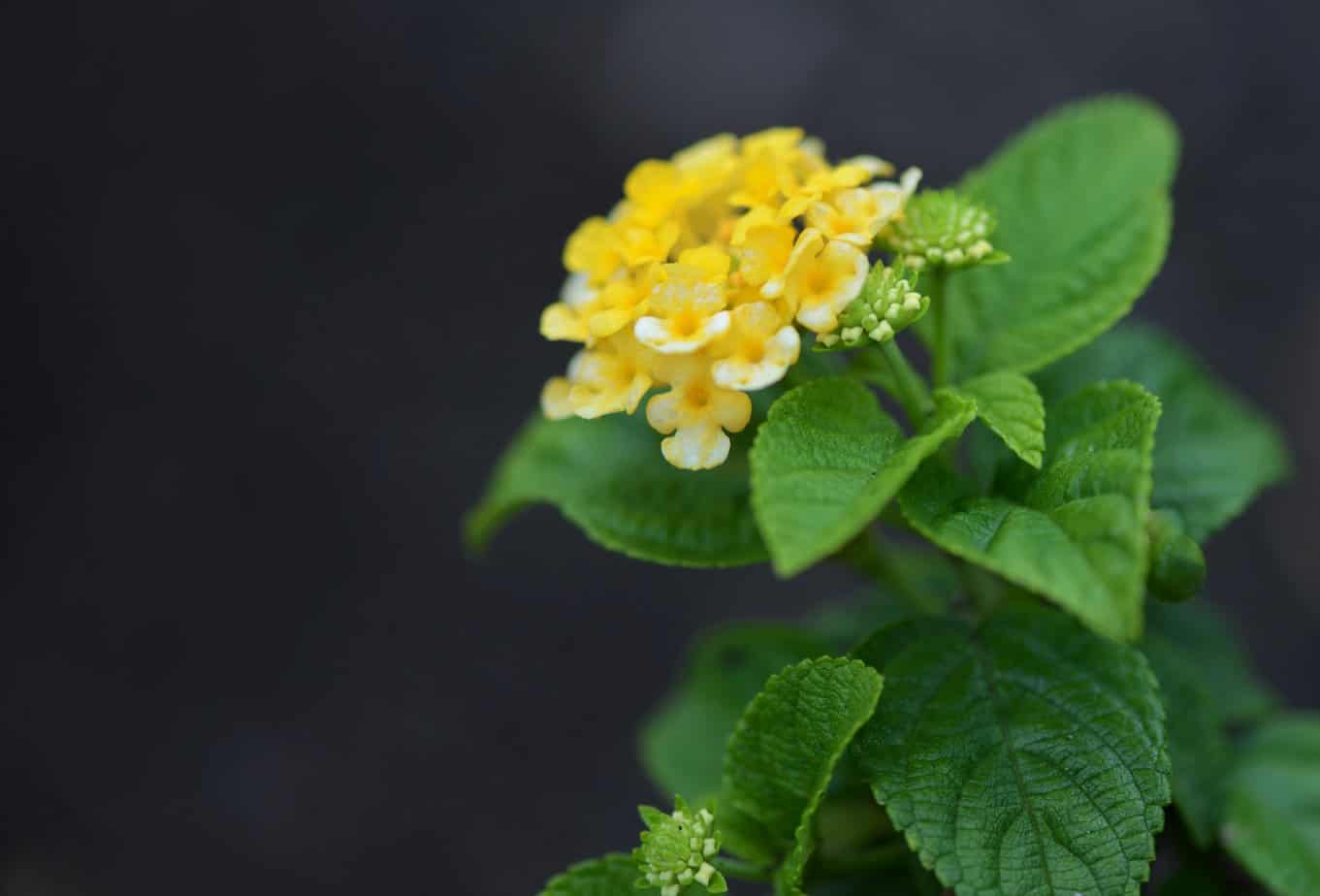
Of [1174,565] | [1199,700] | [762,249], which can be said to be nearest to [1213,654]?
[1199,700]

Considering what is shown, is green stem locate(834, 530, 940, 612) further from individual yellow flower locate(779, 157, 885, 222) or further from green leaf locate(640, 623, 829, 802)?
individual yellow flower locate(779, 157, 885, 222)

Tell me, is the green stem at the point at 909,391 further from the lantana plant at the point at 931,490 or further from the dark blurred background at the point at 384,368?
the dark blurred background at the point at 384,368

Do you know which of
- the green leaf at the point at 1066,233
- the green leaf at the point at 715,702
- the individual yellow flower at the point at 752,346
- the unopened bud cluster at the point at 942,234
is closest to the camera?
the individual yellow flower at the point at 752,346

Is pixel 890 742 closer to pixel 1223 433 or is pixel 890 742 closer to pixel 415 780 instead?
pixel 1223 433

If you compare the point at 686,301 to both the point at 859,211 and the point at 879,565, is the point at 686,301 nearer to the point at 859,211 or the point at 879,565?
the point at 859,211

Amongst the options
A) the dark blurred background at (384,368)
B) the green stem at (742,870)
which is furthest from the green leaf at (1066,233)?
the dark blurred background at (384,368)

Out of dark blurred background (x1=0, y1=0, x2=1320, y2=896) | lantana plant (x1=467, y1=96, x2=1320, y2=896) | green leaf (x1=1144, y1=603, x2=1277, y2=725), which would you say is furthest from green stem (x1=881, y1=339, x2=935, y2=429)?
dark blurred background (x1=0, y1=0, x2=1320, y2=896)
